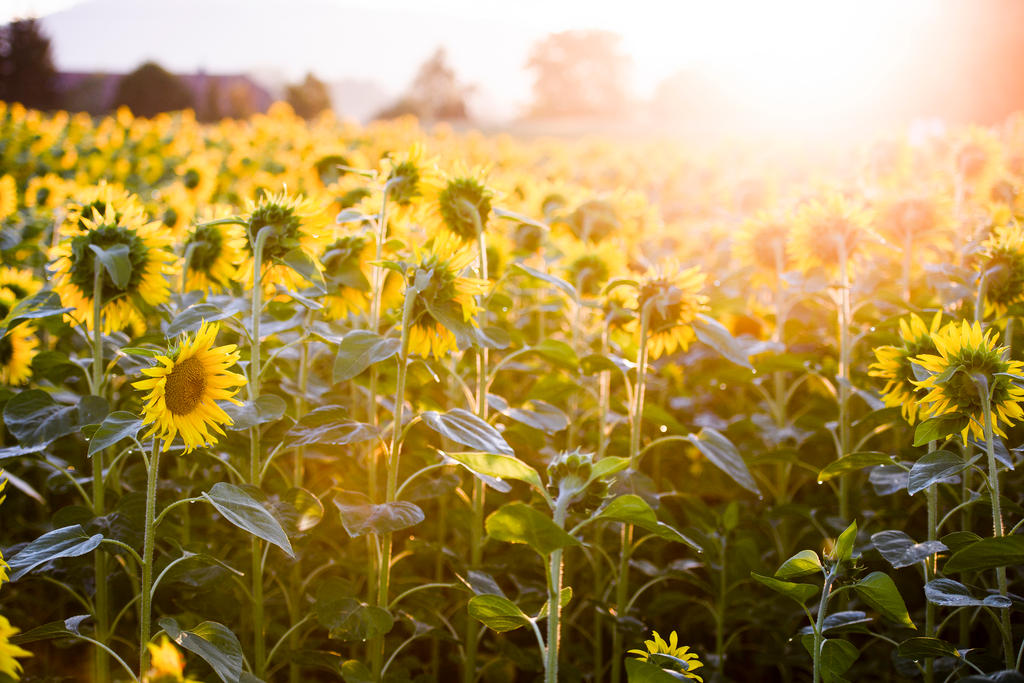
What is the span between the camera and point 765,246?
104 inches

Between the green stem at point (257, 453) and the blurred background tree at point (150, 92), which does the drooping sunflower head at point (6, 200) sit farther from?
the blurred background tree at point (150, 92)

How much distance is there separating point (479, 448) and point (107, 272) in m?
0.92

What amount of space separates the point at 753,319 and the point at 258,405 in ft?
6.58

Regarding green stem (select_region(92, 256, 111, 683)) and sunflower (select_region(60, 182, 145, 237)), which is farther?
sunflower (select_region(60, 182, 145, 237))

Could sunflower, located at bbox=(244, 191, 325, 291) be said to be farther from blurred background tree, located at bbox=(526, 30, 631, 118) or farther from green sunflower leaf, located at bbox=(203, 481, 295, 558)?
blurred background tree, located at bbox=(526, 30, 631, 118)

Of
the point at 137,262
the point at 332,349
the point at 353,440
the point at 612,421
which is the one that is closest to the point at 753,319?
the point at 612,421

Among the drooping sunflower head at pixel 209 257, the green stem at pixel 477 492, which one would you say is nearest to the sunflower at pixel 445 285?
the green stem at pixel 477 492

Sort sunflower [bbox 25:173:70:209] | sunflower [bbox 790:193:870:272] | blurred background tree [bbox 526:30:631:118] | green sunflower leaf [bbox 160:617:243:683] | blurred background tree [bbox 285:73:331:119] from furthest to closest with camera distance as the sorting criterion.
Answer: blurred background tree [bbox 526:30:631:118] → blurred background tree [bbox 285:73:331:119] → sunflower [bbox 25:173:70:209] → sunflower [bbox 790:193:870:272] → green sunflower leaf [bbox 160:617:243:683]

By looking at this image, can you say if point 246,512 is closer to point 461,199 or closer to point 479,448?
point 479,448

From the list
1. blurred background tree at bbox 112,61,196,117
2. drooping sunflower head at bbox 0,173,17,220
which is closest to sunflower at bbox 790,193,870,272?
drooping sunflower head at bbox 0,173,17,220

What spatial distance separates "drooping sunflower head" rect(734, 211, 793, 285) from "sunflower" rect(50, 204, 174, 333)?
1768 mm

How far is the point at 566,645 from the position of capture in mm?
2135

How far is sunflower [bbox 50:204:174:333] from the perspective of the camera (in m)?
1.67

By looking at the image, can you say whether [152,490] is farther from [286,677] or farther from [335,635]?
[286,677]
